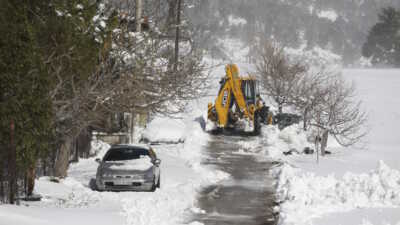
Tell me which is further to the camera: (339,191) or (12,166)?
(339,191)

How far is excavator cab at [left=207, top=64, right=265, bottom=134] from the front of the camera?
126 feet

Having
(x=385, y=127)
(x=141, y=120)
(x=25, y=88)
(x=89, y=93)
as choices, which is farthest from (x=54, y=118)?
(x=385, y=127)

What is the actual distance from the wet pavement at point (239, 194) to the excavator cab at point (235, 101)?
4986mm

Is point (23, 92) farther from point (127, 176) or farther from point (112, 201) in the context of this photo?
point (127, 176)

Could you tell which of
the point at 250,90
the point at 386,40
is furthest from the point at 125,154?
the point at 386,40

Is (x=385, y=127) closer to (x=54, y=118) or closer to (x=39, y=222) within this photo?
(x=54, y=118)

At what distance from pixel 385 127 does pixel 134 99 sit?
4177 centimetres

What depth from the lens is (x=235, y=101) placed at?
39.2 metres

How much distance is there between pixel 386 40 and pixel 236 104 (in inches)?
3726

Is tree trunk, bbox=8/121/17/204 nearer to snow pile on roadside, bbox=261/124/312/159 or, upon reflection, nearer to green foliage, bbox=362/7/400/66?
snow pile on roadside, bbox=261/124/312/159

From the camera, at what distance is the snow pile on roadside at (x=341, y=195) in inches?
683

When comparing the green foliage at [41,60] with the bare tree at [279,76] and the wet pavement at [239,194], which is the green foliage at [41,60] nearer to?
the wet pavement at [239,194]

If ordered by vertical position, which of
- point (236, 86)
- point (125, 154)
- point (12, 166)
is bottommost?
point (125, 154)

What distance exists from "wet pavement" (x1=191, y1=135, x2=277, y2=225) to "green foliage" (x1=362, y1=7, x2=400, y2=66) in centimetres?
9519
